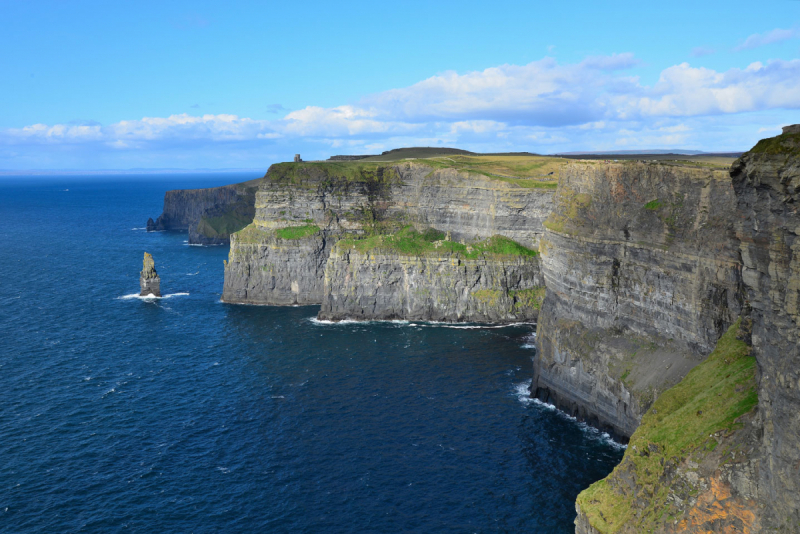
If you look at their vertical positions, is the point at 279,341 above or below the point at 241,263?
below

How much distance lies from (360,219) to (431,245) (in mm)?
19125

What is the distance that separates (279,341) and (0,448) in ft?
150

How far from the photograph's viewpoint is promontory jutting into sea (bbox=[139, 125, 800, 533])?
111ft

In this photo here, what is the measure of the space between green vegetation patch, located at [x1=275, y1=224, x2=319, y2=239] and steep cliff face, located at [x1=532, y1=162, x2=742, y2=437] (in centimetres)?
6594

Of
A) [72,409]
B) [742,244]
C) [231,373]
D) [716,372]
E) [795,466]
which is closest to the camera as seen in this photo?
[795,466]

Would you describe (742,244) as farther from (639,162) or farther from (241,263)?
(241,263)

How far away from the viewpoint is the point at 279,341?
351ft

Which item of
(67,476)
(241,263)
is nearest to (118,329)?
(241,263)

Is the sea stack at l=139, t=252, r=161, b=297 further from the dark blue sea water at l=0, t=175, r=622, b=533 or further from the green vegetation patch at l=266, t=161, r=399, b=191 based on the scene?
the green vegetation patch at l=266, t=161, r=399, b=191

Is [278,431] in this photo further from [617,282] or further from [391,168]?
[391,168]

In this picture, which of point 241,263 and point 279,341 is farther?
point 241,263

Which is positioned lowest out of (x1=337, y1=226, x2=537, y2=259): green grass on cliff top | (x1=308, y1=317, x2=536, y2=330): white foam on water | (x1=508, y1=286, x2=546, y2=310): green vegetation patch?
(x1=308, y1=317, x2=536, y2=330): white foam on water

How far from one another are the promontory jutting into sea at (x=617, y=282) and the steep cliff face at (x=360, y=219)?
30 cm

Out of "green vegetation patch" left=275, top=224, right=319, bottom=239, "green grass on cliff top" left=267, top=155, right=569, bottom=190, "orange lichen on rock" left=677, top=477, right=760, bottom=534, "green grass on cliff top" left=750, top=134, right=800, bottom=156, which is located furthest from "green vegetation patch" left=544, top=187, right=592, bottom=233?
"green vegetation patch" left=275, top=224, right=319, bottom=239
